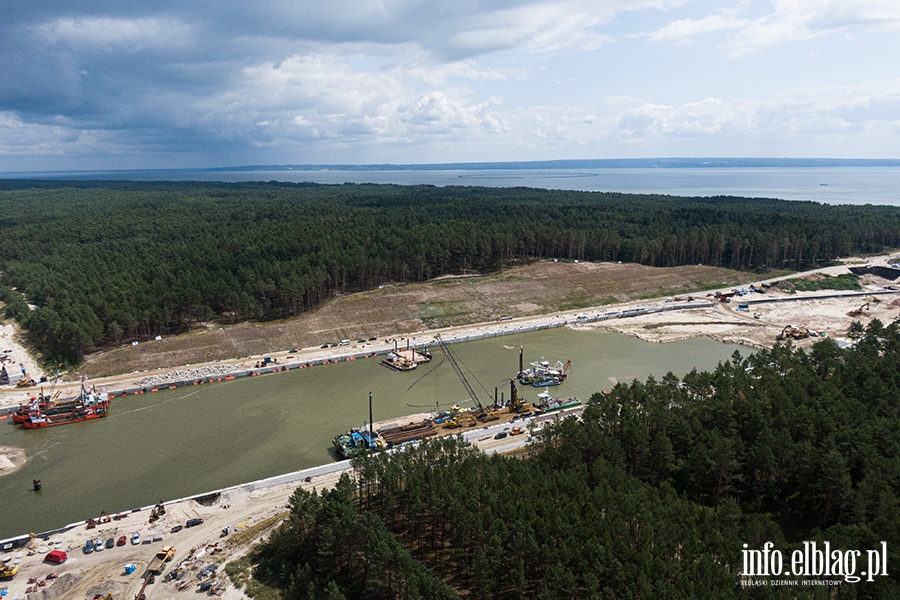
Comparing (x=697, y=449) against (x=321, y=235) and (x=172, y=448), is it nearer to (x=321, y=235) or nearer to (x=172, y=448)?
(x=172, y=448)

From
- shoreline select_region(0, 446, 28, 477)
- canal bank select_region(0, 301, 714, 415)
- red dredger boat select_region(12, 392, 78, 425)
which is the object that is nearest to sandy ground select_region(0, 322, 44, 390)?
red dredger boat select_region(12, 392, 78, 425)

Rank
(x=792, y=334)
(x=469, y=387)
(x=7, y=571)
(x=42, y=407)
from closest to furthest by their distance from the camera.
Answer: (x=7, y=571) → (x=42, y=407) → (x=469, y=387) → (x=792, y=334)

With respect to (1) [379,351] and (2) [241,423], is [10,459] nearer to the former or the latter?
(2) [241,423]

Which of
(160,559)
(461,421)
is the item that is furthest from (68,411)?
(461,421)

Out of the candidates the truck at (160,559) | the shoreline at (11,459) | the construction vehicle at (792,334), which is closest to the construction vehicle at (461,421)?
the truck at (160,559)

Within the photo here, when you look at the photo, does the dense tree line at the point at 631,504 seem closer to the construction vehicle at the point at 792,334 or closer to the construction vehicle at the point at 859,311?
the construction vehicle at the point at 792,334

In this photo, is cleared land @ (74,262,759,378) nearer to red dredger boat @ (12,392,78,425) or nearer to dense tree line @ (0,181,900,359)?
dense tree line @ (0,181,900,359)

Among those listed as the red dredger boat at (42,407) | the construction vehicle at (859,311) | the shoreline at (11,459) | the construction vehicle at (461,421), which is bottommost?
the shoreline at (11,459)
